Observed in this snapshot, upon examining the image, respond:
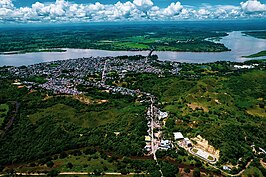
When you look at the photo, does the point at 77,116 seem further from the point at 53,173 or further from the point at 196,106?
the point at 196,106

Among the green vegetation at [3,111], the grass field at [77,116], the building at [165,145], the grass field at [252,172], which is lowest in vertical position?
the green vegetation at [3,111]

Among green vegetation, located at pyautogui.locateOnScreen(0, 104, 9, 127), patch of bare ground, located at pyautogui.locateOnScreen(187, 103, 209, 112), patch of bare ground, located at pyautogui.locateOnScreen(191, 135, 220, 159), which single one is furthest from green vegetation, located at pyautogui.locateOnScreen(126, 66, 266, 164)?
green vegetation, located at pyautogui.locateOnScreen(0, 104, 9, 127)

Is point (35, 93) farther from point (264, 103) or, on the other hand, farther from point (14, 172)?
point (264, 103)

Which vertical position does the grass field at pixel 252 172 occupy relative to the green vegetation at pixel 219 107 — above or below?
below

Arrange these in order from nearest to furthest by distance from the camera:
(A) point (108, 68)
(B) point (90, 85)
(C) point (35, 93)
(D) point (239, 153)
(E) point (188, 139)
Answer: (D) point (239, 153), (E) point (188, 139), (C) point (35, 93), (B) point (90, 85), (A) point (108, 68)

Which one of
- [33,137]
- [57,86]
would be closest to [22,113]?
[33,137]

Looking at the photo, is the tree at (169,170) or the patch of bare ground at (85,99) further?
the patch of bare ground at (85,99)

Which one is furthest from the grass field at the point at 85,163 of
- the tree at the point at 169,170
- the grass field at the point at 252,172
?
the grass field at the point at 252,172

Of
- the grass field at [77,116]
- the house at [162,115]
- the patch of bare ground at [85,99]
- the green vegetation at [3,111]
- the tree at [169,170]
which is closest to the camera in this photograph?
the tree at [169,170]

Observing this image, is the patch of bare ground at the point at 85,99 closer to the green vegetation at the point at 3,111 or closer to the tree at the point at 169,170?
the green vegetation at the point at 3,111

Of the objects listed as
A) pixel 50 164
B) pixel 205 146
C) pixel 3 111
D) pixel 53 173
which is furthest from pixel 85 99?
pixel 205 146

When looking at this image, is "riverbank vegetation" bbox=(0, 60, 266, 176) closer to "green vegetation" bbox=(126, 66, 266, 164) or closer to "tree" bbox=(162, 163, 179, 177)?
"green vegetation" bbox=(126, 66, 266, 164)
